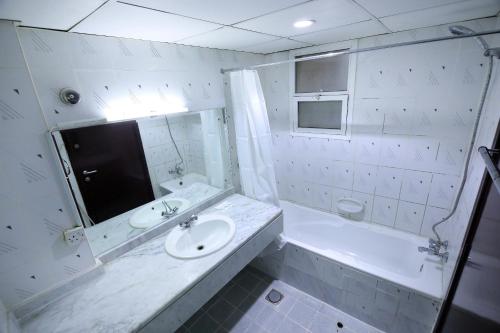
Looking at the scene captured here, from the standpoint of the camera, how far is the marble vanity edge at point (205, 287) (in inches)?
45.6

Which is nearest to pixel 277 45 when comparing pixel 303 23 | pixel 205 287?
pixel 303 23

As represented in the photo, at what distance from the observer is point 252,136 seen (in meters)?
2.06

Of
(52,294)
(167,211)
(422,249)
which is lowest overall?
(422,249)

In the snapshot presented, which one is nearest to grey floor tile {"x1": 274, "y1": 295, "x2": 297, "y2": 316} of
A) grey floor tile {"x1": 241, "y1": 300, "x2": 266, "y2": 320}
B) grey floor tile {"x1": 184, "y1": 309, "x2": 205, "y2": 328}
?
grey floor tile {"x1": 241, "y1": 300, "x2": 266, "y2": 320}

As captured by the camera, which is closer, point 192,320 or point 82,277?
point 82,277

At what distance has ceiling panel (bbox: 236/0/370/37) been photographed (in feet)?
3.42

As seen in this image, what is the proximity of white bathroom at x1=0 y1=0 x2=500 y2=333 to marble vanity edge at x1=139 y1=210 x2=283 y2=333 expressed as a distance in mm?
13

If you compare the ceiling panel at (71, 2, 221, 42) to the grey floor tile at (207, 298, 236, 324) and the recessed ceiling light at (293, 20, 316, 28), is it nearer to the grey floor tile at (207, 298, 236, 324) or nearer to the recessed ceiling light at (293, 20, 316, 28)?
the recessed ceiling light at (293, 20, 316, 28)

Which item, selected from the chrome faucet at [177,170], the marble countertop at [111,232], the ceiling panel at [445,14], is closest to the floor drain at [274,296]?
the marble countertop at [111,232]

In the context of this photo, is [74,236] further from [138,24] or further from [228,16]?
[228,16]

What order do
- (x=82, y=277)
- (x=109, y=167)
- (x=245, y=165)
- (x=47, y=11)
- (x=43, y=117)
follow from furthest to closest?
(x=245, y=165), (x=109, y=167), (x=82, y=277), (x=43, y=117), (x=47, y=11)

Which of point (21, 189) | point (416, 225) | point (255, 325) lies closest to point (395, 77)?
point (416, 225)

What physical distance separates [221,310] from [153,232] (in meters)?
1.05

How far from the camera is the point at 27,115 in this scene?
1.02 metres
